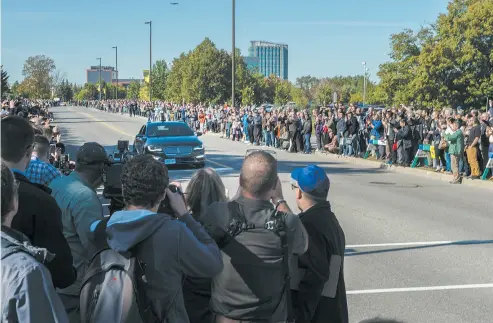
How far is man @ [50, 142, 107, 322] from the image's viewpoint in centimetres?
450

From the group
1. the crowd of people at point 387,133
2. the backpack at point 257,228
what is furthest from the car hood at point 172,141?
the backpack at point 257,228

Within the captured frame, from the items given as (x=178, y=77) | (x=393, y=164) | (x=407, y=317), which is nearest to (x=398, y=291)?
(x=407, y=317)

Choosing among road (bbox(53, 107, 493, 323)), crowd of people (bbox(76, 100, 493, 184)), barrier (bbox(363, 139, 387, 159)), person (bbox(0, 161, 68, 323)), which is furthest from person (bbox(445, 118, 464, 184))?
person (bbox(0, 161, 68, 323))

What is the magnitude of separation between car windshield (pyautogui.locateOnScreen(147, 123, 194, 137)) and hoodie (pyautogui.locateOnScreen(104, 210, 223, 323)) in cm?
2118

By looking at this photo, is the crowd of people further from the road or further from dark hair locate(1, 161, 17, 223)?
dark hair locate(1, 161, 17, 223)

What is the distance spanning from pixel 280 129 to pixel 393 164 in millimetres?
11382

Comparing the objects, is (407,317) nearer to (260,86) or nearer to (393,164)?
(393,164)

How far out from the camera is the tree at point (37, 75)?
412ft

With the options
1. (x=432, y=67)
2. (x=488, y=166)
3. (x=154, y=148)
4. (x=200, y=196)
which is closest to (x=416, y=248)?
(x=200, y=196)

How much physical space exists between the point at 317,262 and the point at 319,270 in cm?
5

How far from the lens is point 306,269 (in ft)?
14.2

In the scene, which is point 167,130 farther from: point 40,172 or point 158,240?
point 158,240

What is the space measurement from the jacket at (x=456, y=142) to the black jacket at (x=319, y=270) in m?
16.4

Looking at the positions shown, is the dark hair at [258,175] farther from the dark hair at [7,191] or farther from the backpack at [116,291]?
the dark hair at [7,191]
